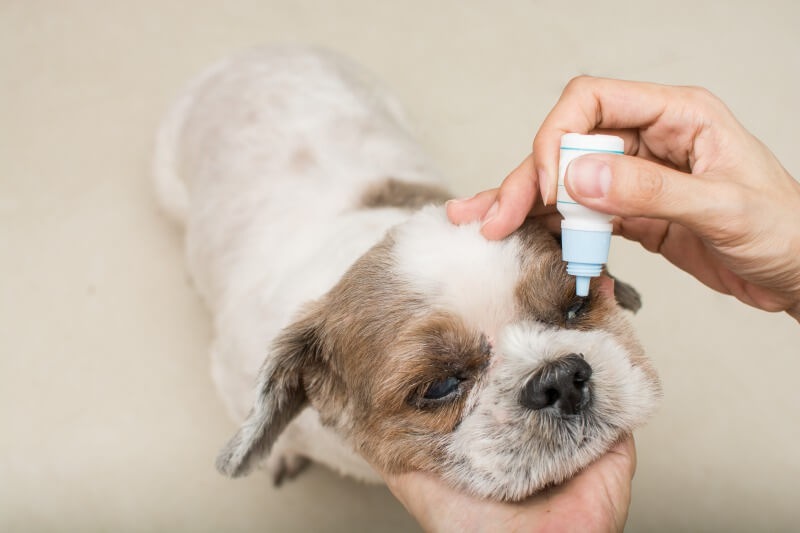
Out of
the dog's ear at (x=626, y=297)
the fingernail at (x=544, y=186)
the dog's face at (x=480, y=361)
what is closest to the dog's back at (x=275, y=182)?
the dog's face at (x=480, y=361)

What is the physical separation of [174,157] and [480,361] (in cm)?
193

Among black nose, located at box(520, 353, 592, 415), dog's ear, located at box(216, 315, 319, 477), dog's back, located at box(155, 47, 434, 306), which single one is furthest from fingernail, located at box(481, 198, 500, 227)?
dog's back, located at box(155, 47, 434, 306)

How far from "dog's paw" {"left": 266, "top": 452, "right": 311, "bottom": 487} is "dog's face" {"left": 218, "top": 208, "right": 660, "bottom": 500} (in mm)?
898

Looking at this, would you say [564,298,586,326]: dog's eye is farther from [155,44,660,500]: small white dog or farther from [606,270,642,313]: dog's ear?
[606,270,642,313]: dog's ear

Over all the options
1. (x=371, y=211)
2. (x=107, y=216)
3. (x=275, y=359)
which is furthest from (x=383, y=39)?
(x=275, y=359)

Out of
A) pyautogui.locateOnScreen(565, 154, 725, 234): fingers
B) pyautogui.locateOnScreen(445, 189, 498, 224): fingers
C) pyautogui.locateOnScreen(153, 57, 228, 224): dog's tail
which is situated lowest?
pyautogui.locateOnScreen(153, 57, 228, 224): dog's tail

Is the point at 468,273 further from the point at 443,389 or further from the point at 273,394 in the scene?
the point at 273,394

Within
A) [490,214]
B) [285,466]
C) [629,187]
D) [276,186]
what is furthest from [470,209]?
[285,466]

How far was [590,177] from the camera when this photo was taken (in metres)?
1.13

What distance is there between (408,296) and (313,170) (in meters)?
0.96

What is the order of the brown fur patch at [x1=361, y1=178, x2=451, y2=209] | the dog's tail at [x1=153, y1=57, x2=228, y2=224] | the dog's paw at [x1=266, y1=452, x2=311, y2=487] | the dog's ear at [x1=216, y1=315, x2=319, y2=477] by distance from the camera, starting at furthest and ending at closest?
the dog's tail at [x1=153, y1=57, x2=228, y2=224]
the dog's paw at [x1=266, y1=452, x2=311, y2=487]
the brown fur patch at [x1=361, y1=178, x2=451, y2=209]
the dog's ear at [x1=216, y1=315, x2=319, y2=477]

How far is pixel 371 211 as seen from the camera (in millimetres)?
1943

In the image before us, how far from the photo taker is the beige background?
239 centimetres

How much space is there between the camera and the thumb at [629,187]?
3.71 feet
